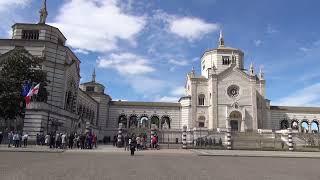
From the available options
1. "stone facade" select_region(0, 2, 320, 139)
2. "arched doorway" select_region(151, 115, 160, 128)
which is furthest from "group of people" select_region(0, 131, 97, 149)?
"arched doorway" select_region(151, 115, 160, 128)

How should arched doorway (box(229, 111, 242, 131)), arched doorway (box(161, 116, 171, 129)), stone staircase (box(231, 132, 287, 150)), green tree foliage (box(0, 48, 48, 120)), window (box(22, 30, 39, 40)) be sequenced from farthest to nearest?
arched doorway (box(161, 116, 171, 129)), arched doorway (box(229, 111, 242, 131)), window (box(22, 30, 39, 40)), stone staircase (box(231, 132, 287, 150)), green tree foliage (box(0, 48, 48, 120))

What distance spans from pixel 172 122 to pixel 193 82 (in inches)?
361

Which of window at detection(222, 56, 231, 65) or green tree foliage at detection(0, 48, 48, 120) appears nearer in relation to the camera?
green tree foliage at detection(0, 48, 48, 120)

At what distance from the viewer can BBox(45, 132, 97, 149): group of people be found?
3288cm

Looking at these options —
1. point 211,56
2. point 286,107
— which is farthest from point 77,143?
point 286,107

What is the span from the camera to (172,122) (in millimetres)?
72312

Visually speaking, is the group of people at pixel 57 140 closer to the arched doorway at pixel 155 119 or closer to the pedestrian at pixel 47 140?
the pedestrian at pixel 47 140

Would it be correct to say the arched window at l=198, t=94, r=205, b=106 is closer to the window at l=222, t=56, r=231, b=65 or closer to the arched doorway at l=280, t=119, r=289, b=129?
the window at l=222, t=56, r=231, b=65

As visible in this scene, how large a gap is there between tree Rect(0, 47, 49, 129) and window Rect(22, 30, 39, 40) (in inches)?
427

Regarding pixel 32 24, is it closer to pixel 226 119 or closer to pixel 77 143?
pixel 77 143

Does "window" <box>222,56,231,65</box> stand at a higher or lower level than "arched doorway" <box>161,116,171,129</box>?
higher

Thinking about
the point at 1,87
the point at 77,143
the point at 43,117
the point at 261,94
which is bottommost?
the point at 77,143

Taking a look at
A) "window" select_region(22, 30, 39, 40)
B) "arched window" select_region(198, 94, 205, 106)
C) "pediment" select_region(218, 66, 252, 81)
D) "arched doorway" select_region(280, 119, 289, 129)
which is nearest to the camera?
"window" select_region(22, 30, 39, 40)

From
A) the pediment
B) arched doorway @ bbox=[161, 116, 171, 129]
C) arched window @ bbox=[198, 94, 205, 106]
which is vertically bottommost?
arched doorway @ bbox=[161, 116, 171, 129]
